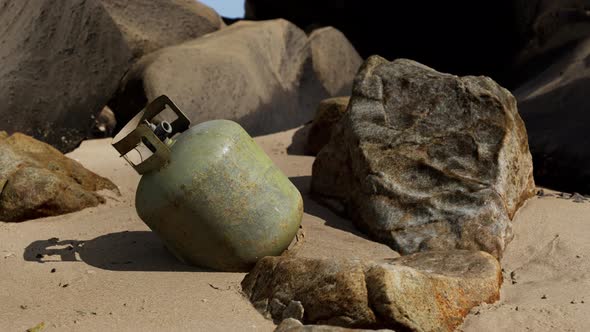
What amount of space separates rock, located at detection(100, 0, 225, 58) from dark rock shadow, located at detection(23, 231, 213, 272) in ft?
15.9

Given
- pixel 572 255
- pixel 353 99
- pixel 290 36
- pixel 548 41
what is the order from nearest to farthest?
1. pixel 572 255
2. pixel 353 99
3. pixel 548 41
4. pixel 290 36

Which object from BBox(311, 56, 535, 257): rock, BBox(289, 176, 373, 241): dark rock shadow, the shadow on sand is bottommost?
BBox(289, 176, 373, 241): dark rock shadow

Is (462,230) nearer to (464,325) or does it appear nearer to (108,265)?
(464,325)

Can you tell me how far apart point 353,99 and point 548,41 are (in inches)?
173

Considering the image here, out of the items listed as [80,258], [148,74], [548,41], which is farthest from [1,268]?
Result: [548,41]

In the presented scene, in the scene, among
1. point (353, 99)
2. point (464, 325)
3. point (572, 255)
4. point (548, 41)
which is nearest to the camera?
point (464, 325)

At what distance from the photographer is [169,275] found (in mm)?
4734

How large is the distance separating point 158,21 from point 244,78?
166 cm

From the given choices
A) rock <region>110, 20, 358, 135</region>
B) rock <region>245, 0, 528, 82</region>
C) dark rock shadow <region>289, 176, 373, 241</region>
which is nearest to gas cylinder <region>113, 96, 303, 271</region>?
dark rock shadow <region>289, 176, 373, 241</region>

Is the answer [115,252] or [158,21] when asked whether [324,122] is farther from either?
[158,21]

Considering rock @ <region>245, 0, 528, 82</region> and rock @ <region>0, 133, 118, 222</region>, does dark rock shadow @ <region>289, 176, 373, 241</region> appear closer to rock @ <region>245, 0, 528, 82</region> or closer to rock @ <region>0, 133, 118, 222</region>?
rock @ <region>0, 133, 118, 222</region>

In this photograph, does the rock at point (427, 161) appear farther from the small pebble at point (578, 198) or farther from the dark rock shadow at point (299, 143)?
the dark rock shadow at point (299, 143)

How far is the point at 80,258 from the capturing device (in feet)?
16.9

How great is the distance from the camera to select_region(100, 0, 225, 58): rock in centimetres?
1030
